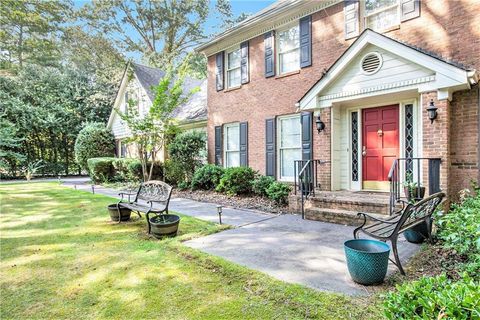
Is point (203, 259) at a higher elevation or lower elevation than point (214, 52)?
lower

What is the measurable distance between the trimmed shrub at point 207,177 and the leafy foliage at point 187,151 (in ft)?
3.01

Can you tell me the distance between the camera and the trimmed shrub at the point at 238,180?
9.14m

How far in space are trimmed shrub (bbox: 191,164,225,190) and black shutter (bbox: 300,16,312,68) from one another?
4.59 meters

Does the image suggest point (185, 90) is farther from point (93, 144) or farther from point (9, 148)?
point (9, 148)

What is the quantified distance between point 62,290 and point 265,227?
12.1ft

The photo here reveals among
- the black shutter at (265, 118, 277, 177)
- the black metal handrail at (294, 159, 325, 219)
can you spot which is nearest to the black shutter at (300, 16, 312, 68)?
the black shutter at (265, 118, 277, 177)

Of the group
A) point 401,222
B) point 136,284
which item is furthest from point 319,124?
point 136,284

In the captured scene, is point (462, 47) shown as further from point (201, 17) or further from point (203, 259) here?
point (201, 17)

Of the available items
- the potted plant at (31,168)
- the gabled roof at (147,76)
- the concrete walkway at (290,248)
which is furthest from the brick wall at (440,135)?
the potted plant at (31,168)

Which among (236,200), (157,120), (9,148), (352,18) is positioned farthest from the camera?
(9,148)

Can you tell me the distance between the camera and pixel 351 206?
20.0 feet

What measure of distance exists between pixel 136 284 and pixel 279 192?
5.12m

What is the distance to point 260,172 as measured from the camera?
Result: 9648 mm

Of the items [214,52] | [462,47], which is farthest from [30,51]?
[462,47]
